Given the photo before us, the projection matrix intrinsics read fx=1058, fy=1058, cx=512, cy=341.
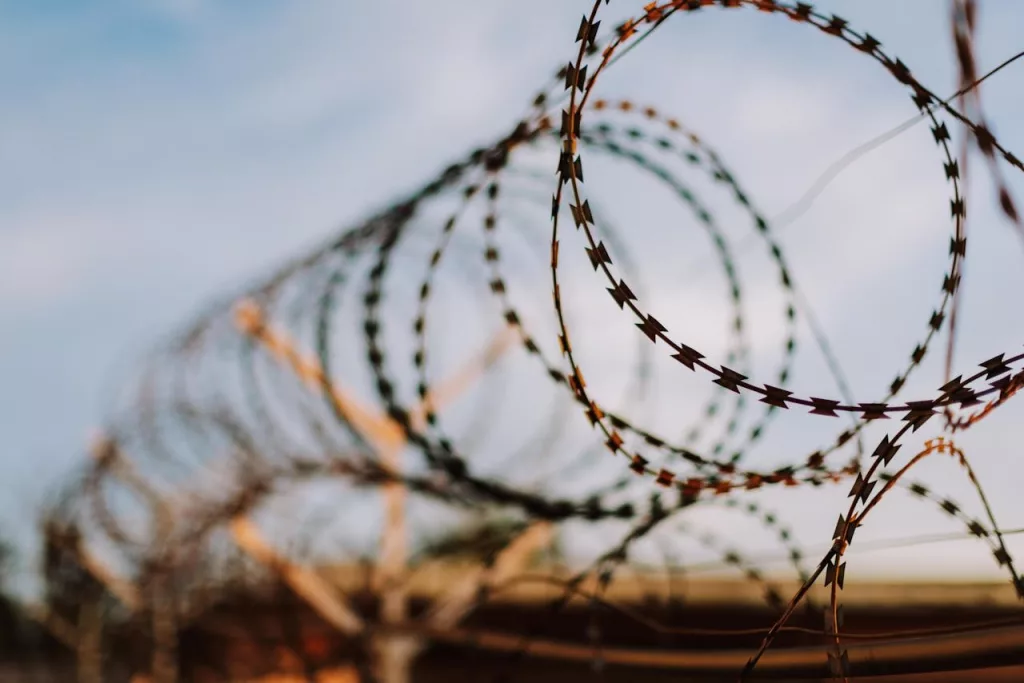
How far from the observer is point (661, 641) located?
10.5ft

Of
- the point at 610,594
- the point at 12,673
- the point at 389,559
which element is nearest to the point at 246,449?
the point at 389,559

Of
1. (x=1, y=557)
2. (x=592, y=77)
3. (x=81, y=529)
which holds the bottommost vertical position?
(x=592, y=77)

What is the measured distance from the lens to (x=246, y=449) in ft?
19.3

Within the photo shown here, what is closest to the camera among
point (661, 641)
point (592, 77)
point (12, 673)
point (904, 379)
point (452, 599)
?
point (592, 77)

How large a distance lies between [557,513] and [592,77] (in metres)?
1.74

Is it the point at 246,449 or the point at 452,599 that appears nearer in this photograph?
the point at 246,449

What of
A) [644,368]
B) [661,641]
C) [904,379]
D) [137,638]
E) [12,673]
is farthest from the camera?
[12,673]

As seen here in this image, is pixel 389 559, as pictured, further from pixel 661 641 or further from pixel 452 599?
pixel 661 641

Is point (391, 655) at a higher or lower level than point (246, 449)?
lower

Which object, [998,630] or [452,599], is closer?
[998,630]

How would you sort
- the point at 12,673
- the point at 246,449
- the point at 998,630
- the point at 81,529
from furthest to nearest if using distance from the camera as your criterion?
the point at 12,673, the point at 81,529, the point at 246,449, the point at 998,630

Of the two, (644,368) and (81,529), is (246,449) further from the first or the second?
(81,529)

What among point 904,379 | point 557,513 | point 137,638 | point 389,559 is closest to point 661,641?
point 557,513

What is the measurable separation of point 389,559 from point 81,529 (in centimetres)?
524
